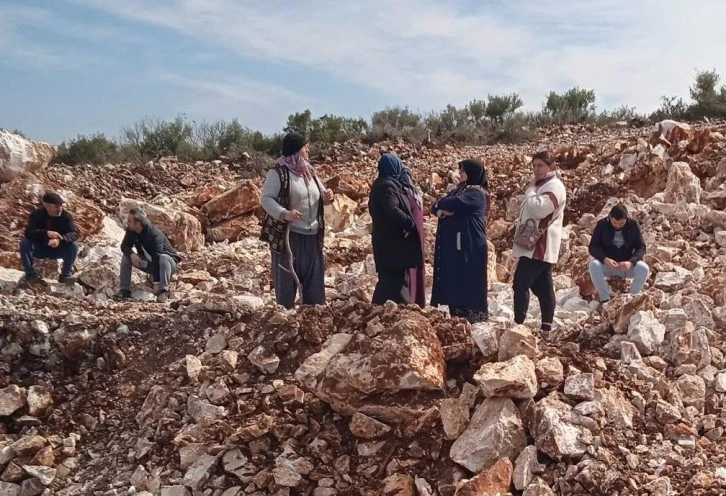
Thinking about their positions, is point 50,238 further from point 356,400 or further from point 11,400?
point 356,400

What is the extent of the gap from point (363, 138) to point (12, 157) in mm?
7006

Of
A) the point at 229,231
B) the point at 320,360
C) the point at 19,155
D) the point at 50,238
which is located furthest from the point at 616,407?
the point at 19,155

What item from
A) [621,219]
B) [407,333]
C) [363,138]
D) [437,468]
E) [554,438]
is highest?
[363,138]

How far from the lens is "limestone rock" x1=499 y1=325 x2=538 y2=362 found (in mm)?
3859

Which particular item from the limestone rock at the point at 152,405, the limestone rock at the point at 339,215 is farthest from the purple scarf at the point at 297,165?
the limestone rock at the point at 339,215

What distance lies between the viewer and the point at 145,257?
7.03 m

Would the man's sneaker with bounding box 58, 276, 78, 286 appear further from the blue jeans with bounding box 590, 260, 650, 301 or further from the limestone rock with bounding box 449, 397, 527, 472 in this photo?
the limestone rock with bounding box 449, 397, 527, 472

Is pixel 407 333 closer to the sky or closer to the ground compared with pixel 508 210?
closer to the ground

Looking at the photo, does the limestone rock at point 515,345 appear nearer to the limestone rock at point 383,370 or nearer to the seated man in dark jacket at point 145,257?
the limestone rock at point 383,370

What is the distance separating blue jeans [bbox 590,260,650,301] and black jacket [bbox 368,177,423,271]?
183 cm

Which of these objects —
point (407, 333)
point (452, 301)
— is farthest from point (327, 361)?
point (452, 301)

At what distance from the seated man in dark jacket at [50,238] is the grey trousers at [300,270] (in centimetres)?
297

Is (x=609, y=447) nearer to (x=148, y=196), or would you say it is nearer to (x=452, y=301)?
(x=452, y=301)

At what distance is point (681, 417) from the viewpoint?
3.59m
